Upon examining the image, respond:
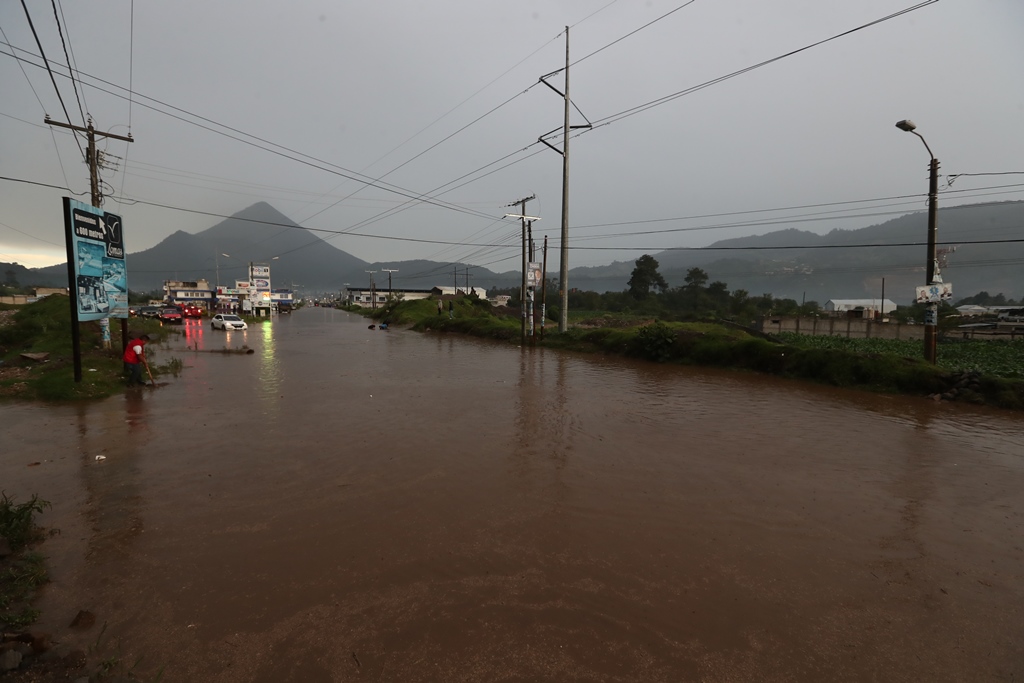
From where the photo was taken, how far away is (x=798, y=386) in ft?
53.3

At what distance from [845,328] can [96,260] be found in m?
47.4

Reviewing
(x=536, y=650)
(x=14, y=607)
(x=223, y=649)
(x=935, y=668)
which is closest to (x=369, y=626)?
(x=223, y=649)

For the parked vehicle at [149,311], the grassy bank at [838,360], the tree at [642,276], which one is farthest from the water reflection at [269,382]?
the tree at [642,276]

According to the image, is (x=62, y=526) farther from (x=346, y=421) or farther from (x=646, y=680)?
(x=646, y=680)

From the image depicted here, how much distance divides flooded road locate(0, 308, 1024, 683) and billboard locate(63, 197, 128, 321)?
4377mm

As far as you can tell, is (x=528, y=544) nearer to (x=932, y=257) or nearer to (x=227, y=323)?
(x=932, y=257)

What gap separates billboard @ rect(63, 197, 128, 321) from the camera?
1298 centimetres

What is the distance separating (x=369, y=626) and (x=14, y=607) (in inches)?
114

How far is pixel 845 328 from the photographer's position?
40.0 m

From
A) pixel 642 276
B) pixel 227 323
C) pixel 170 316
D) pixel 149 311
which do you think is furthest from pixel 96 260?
pixel 642 276

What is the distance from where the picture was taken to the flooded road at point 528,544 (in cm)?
359

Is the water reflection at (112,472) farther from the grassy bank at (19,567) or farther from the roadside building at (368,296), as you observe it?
the roadside building at (368,296)

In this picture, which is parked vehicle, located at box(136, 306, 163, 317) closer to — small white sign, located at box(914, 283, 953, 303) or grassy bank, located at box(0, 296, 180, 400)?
grassy bank, located at box(0, 296, 180, 400)

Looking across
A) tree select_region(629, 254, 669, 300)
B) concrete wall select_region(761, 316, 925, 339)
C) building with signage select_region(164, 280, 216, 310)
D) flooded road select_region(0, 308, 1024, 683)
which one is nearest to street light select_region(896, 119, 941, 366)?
flooded road select_region(0, 308, 1024, 683)
